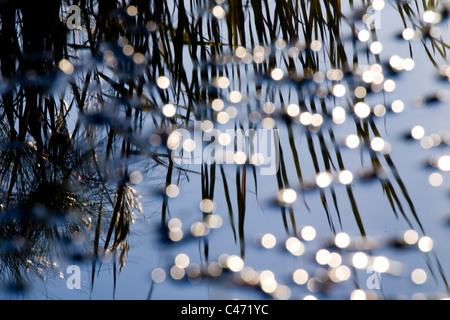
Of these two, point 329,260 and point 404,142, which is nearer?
point 329,260

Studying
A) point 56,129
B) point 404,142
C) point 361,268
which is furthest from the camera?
point 56,129

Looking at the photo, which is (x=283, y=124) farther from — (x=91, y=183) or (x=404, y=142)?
(x=91, y=183)

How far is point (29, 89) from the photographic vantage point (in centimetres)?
48

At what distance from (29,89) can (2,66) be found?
1.6 inches

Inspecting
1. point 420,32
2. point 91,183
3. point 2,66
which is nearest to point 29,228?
point 91,183

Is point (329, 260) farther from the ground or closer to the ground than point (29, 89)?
closer to the ground

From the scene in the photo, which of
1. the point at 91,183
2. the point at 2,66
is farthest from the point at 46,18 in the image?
the point at 91,183

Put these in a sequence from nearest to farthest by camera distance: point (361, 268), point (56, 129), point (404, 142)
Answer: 1. point (361, 268)
2. point (404, 142)
3. point (56, 129)

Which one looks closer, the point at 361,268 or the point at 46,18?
the point at 361,268

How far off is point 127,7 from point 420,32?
0.38 m
